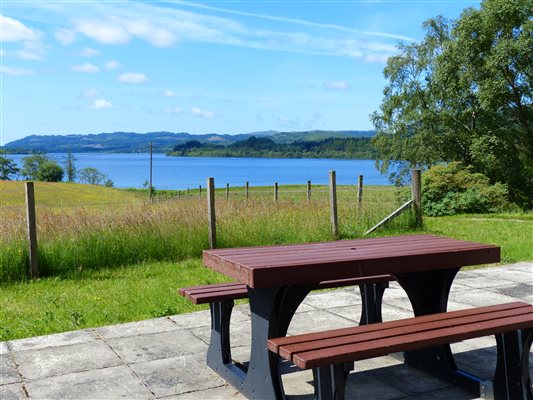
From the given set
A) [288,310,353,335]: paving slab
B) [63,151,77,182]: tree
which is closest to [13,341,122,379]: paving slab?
[288,310,353,335]: paving slab

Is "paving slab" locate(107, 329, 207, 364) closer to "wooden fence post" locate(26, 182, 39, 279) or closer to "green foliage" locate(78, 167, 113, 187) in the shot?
"wooden fence post" locate(26, 182, 39, 279)

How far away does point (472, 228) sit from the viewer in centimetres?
1500

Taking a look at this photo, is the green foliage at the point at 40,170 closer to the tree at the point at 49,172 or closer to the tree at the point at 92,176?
the tree at the point at 49,172

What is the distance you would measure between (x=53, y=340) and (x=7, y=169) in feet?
290

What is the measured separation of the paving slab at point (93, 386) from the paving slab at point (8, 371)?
17 cm

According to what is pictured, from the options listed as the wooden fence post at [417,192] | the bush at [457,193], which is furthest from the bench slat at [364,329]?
the bush at [457,193]

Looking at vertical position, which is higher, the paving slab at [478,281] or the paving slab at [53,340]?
the paving slab at [53,340]

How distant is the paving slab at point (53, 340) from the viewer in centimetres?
535

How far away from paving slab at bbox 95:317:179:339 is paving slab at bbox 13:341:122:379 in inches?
12.5

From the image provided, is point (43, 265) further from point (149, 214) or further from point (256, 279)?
point (256, 279)

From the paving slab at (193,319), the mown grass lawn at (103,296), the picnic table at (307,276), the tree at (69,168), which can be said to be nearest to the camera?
the picnic table at (307,276)

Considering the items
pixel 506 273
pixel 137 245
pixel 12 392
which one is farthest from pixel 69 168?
pixel 12 392

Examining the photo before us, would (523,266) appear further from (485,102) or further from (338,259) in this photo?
(485,102)

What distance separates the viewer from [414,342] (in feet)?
11.2
